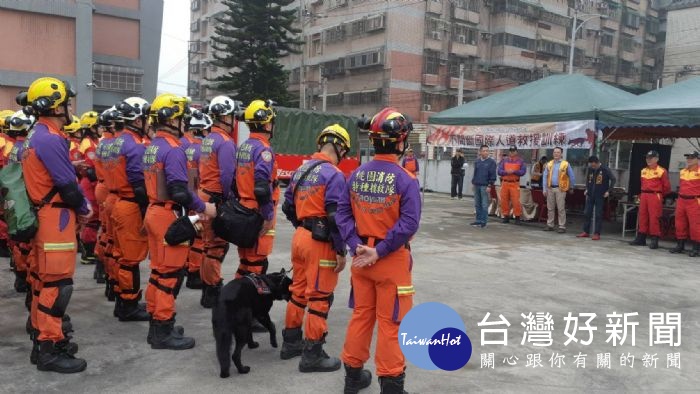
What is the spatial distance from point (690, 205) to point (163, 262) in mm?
9848

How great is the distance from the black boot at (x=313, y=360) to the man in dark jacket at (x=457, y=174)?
744 inches

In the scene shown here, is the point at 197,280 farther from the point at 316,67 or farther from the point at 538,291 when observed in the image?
the point at 316,67

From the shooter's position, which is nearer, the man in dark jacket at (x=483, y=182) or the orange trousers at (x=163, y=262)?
the orange trousers at (x=163, y=262)

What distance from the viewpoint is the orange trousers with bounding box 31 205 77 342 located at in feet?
13.7

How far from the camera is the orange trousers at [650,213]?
11000 mm

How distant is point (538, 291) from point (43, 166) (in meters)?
5.96

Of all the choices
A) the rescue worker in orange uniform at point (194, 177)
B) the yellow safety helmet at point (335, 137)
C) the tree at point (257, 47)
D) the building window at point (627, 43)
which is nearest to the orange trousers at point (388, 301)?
the yellow safety helmet at point (335, 137)

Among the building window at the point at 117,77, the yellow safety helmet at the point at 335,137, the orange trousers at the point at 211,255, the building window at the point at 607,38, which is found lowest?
the orange trousers at the point at 211,255

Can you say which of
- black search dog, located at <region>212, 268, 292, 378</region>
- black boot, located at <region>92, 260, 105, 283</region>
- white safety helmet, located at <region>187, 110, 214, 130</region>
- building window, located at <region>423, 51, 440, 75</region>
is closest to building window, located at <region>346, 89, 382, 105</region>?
building window, located at <region>423, 51, 440, 75</region>

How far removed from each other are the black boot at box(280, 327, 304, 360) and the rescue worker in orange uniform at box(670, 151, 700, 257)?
352 inches

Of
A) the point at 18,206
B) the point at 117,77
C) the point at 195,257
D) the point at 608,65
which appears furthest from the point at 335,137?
the point at 608,65

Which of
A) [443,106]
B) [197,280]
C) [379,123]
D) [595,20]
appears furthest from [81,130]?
[595,20]

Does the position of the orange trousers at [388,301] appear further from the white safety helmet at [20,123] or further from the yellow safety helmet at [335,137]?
the white safety helmet at [20,123]

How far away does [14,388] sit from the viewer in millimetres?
3947
